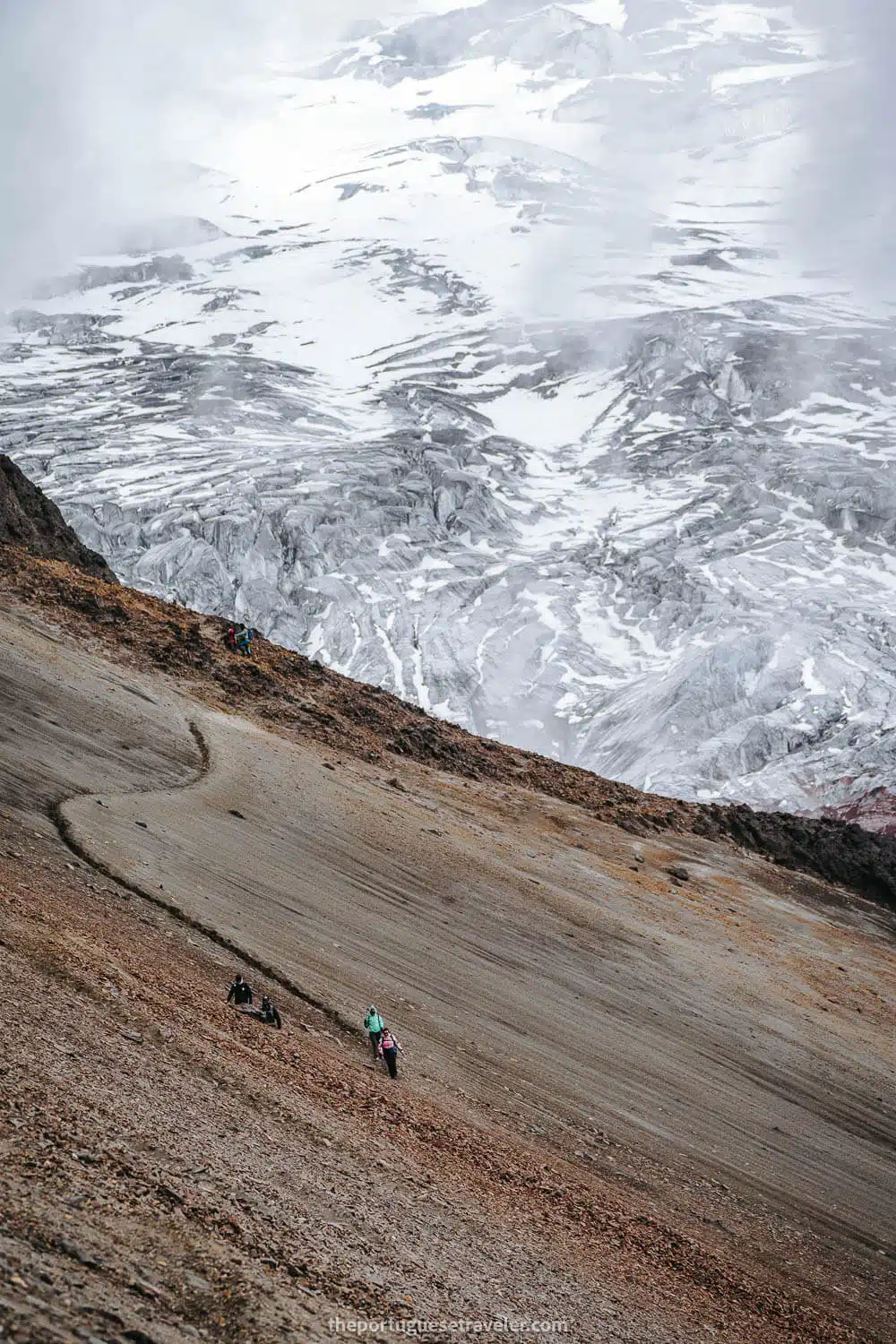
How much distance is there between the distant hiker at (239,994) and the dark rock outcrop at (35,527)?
107 ft

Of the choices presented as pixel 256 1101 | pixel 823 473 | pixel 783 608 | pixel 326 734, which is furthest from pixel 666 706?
pixel 256 1101

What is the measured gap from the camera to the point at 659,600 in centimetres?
16838

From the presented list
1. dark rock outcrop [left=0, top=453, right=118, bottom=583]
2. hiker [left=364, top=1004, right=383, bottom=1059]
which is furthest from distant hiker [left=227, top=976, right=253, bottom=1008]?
dark rock outcrop [left=0, top=453, right=118, bottom=583]

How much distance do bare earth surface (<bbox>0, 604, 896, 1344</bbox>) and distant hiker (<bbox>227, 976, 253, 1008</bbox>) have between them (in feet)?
0.87

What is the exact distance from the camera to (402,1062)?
21.3m

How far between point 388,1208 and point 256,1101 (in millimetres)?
2571

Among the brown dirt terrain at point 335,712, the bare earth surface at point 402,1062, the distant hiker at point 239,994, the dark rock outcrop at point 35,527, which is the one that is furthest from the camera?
the dark rock outcrop at point 35,527

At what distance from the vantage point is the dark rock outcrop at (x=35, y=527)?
162 ft

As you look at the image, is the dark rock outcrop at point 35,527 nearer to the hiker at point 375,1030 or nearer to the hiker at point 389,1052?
the hiker at point 375,1030

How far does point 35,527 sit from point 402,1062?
3882cm

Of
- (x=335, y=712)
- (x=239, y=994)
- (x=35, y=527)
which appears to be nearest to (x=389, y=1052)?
(x=239, y=994)

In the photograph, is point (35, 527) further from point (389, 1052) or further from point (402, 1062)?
point (389, 1052)

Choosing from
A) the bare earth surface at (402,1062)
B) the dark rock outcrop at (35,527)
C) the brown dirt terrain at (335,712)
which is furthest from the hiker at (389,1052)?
the dark rock outcrop at (35,527)

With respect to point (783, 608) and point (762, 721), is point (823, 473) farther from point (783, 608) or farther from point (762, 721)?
point (762, 721)
